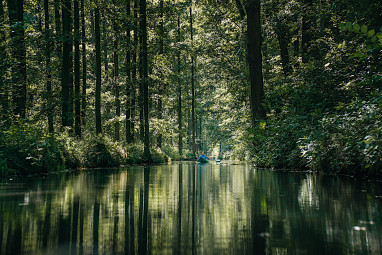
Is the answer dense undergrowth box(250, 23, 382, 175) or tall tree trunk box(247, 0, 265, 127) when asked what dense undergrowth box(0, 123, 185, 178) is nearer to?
dense undergrowth box(250, 23, 382, 175)

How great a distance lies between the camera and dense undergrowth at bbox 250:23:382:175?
6934 mm

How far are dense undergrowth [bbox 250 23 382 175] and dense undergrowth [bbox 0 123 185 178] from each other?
7.08m

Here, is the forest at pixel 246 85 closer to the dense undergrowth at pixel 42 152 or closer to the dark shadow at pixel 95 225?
the dense undergrowth at pixel 42 152

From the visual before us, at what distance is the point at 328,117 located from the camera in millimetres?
8586

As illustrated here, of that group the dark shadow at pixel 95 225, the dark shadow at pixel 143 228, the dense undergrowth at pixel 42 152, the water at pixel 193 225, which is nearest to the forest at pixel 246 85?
the dense undergrowth at pixel 42 152

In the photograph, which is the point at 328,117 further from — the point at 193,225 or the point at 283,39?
the point at 283,39

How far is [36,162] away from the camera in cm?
923

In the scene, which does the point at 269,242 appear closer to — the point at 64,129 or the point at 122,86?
the point at 64,129

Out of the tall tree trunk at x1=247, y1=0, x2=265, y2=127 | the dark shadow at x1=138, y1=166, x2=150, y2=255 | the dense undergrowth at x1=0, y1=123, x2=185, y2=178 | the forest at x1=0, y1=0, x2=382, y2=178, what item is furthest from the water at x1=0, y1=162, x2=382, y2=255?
the tall tree trunk at x1=247, y1=0, x2=265, y2=127

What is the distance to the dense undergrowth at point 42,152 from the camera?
889 cm

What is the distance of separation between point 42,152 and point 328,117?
8.26 m

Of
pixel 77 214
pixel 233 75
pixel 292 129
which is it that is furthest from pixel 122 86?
pixel 77 214

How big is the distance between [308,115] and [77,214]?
9.31 meters

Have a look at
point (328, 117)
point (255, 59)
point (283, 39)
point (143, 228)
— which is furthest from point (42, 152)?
point (283, 39)
